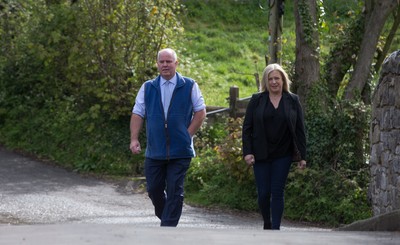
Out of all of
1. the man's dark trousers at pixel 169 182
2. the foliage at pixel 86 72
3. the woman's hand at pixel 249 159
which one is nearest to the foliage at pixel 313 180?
the foliage at pixel 86 72

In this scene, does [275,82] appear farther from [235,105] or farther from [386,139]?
[235,105]

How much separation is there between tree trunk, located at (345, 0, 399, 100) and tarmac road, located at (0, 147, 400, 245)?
117 inches

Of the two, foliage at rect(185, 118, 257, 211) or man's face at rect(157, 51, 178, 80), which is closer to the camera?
man's face at rect(157, 51, 178, 80)

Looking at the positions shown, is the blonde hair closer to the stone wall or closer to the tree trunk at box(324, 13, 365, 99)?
the stone wall

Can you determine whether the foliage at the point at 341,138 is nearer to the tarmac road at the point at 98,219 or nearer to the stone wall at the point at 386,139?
the tarmac road at the point at 98,219

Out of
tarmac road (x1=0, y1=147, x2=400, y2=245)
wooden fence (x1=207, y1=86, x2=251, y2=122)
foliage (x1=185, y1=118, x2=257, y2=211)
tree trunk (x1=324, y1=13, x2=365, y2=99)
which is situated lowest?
tarmac road (x1=0, y1=147, x2=400, y2=245)

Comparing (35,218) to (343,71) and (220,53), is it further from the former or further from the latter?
(220,53)

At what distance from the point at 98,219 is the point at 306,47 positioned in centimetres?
474

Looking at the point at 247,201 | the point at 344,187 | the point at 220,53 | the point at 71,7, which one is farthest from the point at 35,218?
the point at 220,53

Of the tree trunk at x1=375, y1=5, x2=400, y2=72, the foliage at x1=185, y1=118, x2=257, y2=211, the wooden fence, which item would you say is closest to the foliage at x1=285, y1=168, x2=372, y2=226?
the foliage at x1=185, y1=118, x2=257, y2=211

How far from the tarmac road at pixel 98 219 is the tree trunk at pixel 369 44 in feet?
9.77

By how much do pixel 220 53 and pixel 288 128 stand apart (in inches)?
653

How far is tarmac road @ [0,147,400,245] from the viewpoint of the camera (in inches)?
244

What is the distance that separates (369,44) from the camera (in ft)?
52.2
